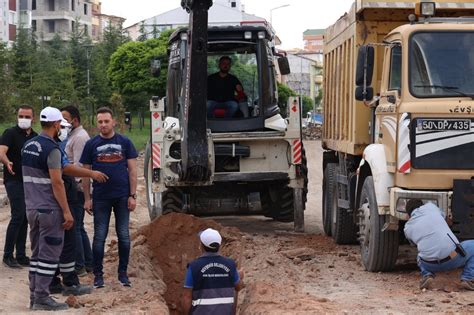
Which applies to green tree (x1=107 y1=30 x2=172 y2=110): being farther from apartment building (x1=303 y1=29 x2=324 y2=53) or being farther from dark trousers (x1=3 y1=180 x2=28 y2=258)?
apartment building (x1=303 y1=29 x2=324 y2=53)

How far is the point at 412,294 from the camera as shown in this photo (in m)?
8.82

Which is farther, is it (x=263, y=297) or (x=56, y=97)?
(x=56, y=97)

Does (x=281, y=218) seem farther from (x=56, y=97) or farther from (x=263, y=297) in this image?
(x=56, y=97)

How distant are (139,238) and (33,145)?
176 inches

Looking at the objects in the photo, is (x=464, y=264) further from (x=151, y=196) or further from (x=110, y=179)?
(x=151, y=196)

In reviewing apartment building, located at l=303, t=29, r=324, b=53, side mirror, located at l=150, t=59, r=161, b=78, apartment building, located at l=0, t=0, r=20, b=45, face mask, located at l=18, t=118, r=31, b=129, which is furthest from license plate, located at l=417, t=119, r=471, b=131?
apartment building, located at l=303, t=29, r=324, b=53

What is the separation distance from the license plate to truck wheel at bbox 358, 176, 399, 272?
1197 mm

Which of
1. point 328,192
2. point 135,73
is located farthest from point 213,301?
point 135,73

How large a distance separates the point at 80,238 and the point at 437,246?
3.98 metres

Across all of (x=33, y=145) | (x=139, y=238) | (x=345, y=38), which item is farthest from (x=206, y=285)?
(x=345, y=38)

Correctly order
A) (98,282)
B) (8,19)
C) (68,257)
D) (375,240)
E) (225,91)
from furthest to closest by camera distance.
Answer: (8,19) → (225,91) → (375,240) → (98,282) → (68,257)

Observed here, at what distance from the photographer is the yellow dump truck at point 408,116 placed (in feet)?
30.3

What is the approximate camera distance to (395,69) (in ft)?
32.9

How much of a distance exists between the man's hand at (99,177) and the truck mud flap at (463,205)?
3556 mm
